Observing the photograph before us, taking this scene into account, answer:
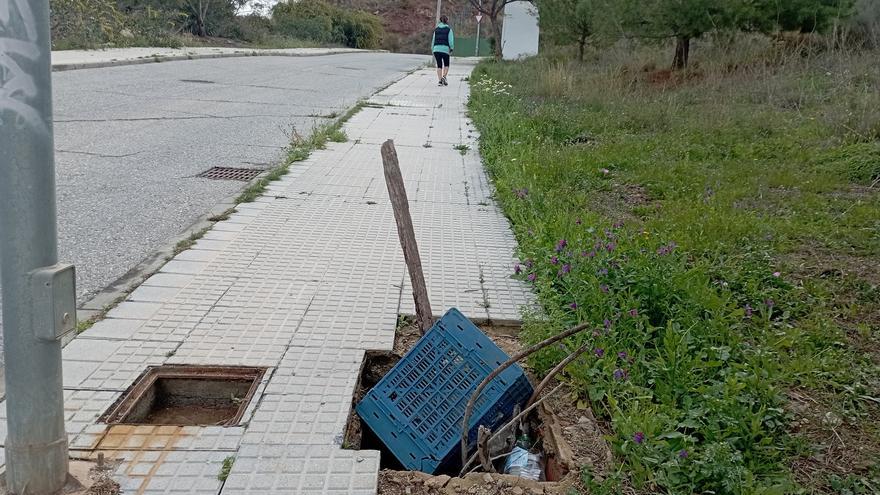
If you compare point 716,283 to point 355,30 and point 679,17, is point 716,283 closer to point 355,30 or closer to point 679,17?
point 679,17

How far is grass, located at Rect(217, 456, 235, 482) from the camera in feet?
8.78

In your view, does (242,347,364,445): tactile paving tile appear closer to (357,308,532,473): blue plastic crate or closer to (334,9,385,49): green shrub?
(357,308,532,473): blue plastic crate

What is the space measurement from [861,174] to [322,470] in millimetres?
6396

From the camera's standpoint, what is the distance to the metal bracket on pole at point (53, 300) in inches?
85.7

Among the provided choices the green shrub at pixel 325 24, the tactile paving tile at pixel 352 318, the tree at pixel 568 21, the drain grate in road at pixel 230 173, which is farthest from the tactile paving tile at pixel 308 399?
the green shrub at pixel 325 24

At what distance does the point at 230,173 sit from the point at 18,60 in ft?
18.8

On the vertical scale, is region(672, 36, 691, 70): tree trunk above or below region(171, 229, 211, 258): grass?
above

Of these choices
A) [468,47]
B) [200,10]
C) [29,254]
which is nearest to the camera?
[29,254]

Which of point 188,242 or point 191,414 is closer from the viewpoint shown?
point 191,414

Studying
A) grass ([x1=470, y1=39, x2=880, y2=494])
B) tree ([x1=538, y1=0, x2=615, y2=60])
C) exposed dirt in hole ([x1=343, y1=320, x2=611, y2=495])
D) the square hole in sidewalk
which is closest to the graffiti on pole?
the square hole in sidewalk

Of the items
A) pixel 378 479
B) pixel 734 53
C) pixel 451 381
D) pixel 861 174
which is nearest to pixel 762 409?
pixel 451 381

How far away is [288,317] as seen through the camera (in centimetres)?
411

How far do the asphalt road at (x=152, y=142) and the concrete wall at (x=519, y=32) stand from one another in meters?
17.6

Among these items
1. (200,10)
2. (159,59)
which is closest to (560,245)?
(159,59)
